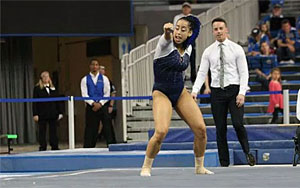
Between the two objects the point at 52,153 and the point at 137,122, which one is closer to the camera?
the point at 52,153

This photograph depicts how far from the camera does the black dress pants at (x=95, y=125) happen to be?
59.1 ft

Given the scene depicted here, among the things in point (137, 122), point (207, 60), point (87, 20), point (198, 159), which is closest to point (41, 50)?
point (87, 20)

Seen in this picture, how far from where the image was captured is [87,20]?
20406 millimetres

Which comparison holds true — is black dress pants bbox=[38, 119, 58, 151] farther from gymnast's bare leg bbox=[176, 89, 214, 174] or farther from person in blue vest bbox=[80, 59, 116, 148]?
gymnast's bare leg bbox=[176, 89, 214, 174]

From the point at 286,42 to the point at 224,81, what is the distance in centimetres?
874

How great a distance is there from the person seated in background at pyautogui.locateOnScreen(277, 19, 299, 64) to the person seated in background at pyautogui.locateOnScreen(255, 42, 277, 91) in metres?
0.30

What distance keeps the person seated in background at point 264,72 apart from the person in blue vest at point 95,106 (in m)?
3.30

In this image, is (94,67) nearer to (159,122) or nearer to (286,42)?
(286,42)

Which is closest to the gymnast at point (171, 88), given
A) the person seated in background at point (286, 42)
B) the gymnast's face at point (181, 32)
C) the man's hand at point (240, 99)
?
the gymnast's face at point (181, 32)

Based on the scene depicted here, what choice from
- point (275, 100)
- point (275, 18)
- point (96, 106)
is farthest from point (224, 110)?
point (275, 18)

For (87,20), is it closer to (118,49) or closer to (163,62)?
(118,49)

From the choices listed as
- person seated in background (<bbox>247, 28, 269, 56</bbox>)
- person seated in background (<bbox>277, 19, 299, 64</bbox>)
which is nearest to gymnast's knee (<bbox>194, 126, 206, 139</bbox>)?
person seated in background (<bbox>247, 28, 269, 56</bbox>)

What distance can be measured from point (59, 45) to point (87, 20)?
4.77 m

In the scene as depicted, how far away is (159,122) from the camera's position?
9.63 m
